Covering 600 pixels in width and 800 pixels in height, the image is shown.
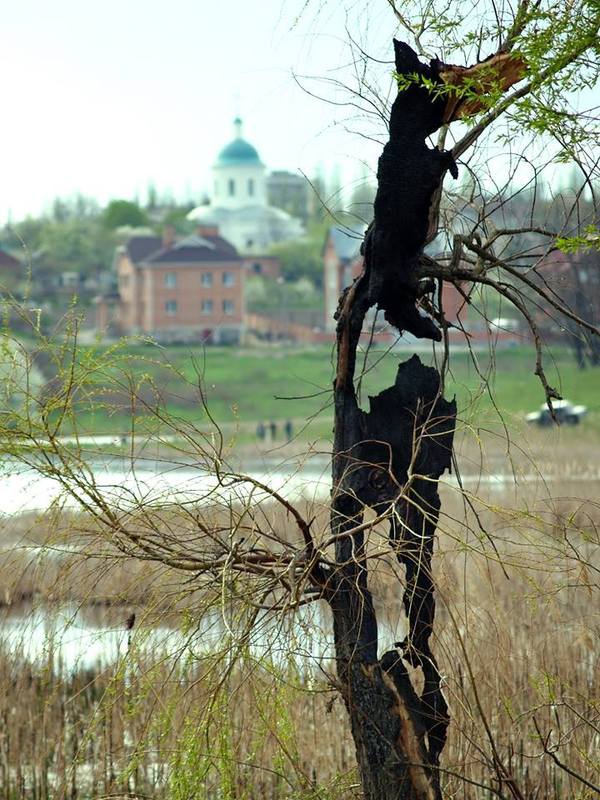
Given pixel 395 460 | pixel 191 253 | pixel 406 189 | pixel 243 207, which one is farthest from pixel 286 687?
pixel 243 207

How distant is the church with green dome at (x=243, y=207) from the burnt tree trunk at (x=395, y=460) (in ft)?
214

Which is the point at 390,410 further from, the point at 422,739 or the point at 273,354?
the point at 273,354

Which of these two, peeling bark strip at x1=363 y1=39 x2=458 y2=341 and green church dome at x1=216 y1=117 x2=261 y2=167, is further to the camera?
green church dome at x1=216 y1=117 x2=261 y2=167

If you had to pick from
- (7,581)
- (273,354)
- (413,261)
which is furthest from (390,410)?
(273,354)

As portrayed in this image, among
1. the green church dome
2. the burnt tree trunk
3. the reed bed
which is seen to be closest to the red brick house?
the green church dome

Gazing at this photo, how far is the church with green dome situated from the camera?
2960 inches

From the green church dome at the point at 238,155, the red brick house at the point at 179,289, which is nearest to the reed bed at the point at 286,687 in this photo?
the red brick house at the point at 179,289

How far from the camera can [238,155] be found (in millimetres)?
83438

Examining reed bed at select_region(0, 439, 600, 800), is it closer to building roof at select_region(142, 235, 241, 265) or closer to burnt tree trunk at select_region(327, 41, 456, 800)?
burnt tree trunk at select_region(327, 41, 456, 800)

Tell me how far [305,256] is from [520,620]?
54.3 metres

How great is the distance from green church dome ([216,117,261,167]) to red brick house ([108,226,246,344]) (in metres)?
31.2

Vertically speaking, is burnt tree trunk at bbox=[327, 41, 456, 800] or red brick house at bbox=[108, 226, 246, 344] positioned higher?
red brick house at bbox=[108, 226, 246, 344]

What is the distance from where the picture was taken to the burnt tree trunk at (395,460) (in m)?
3.94

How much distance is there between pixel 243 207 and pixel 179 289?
93.4 feet
